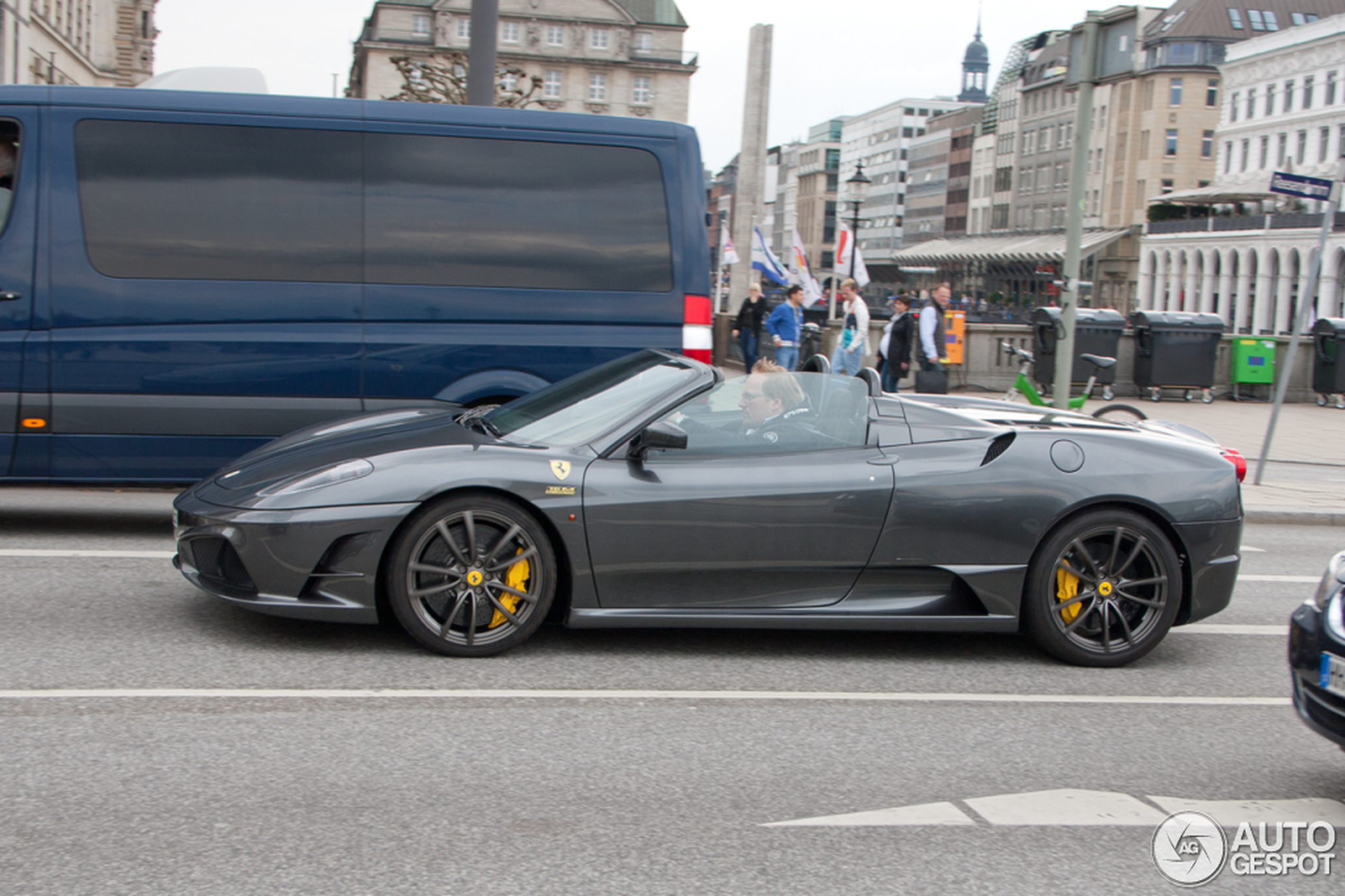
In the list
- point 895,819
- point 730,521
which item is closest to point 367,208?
point 730,521

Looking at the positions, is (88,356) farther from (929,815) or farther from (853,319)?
(853,319)

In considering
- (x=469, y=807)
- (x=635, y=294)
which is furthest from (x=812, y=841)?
(x=635, y=294)

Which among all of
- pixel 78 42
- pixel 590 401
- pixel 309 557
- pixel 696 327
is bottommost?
pixel 309 557

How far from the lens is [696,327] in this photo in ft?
28.7

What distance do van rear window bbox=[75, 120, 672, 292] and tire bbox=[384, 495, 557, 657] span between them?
10.4 feet

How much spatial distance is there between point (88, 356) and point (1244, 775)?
632cm

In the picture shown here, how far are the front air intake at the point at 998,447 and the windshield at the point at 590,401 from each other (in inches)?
51.5

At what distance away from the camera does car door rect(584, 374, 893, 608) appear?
572 cm

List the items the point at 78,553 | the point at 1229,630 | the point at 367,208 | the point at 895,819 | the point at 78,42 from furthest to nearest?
1. the point at 78,42
2. the point at 367,208
3. the point at 78,553
4. the point at 1229,630
5. the point at 895,819

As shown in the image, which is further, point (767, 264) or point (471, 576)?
point (767, 264)

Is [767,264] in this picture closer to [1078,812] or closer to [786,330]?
[786,330]

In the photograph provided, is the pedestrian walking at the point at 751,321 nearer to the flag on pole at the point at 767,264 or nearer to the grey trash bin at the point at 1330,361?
the flag on pole at the point at 767,264

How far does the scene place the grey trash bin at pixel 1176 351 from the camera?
2322 centimetres

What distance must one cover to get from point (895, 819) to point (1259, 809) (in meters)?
1.22
